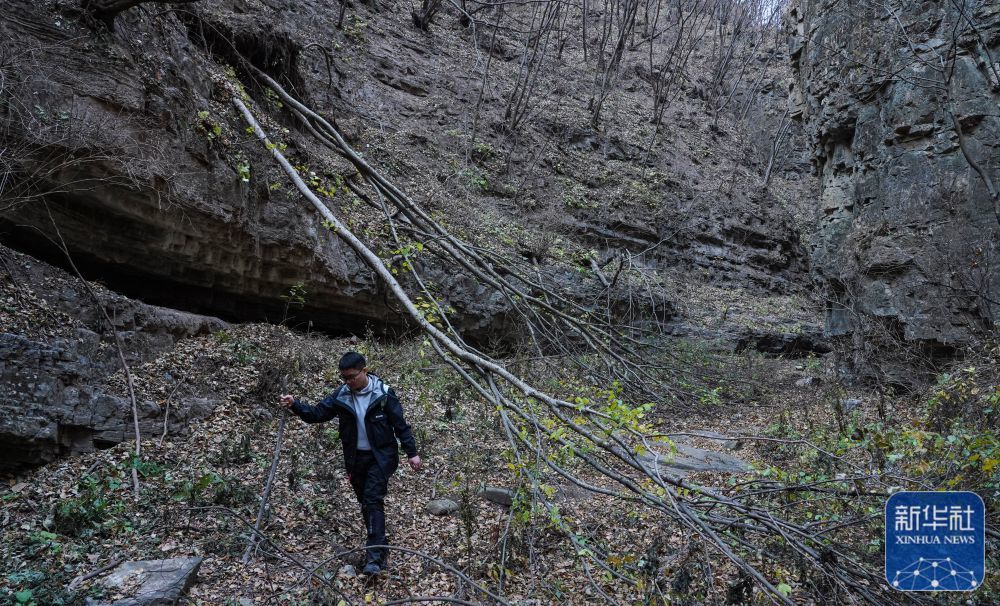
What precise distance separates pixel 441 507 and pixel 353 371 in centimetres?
181

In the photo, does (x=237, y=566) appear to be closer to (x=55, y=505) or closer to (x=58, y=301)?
(x=55, y=505)

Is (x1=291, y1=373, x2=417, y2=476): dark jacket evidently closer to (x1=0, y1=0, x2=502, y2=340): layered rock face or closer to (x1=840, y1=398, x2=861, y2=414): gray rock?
(x1=0, y1=0, x2=502, y2=340): layered rock face

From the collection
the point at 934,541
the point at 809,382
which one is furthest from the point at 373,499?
the point at 809,382

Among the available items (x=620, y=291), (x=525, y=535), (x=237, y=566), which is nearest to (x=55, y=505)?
(x=237, y=566)

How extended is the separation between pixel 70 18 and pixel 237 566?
5294 mm

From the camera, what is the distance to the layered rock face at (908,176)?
792cm

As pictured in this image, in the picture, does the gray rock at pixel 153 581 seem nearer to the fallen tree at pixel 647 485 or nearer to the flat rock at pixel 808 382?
the fallen tree at pixel 647 485

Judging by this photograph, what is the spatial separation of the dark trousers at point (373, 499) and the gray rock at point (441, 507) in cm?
95

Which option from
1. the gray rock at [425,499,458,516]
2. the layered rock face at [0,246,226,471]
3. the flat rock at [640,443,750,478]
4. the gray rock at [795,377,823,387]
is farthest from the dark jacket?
the gray rock at [795,377,823,387]

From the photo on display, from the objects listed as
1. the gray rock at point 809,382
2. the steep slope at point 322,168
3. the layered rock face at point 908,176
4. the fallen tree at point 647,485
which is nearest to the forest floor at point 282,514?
the fallen tree at point 647,485

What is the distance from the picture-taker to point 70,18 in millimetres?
5008

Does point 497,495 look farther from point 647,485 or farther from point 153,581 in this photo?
point 153,581

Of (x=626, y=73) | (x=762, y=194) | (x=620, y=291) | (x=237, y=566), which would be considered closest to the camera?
(x=237, y=566)

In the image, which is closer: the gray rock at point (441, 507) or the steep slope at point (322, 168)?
the gray rock at point (441, 507)
